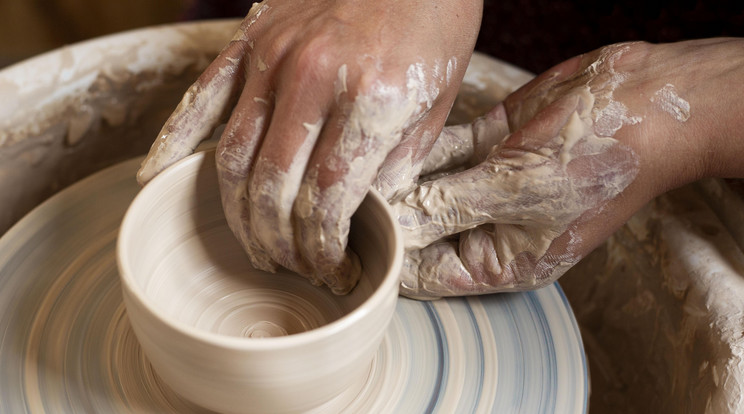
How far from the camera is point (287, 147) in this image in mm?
898

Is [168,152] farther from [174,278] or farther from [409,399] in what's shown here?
[409,399]

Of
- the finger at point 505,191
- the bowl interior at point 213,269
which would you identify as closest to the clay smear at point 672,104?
the finger at point 505,191

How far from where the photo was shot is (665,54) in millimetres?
1120

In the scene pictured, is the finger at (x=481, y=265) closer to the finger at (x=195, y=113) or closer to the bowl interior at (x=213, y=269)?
the bowl interior at (x=213, y=269)

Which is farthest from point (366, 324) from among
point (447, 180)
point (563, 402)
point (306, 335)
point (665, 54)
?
point (665, 54)

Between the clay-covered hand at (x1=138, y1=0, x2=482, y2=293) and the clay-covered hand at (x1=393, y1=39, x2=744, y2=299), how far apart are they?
0.36 feet

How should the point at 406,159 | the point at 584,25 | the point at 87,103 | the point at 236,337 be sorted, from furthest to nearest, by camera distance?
the point at 584,25
the point at 87,103
the point at 406,159
the point at 236,337

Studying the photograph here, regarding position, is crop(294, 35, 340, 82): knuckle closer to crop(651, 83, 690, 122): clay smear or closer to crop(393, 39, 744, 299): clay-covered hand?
crop(393, 39, 744, 299): clay-covered hand

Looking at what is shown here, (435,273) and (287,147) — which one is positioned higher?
(287,147)

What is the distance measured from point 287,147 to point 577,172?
45 cm

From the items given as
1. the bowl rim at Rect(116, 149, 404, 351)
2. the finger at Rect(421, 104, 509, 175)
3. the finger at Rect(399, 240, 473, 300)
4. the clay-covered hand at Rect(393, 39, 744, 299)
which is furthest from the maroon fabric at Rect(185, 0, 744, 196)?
the bowl rim at Rect(116, 149, 404, 351)

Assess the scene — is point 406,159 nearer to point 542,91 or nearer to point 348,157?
point 348,157

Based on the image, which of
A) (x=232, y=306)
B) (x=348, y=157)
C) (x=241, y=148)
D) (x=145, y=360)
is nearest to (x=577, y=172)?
(x=348, y=157)

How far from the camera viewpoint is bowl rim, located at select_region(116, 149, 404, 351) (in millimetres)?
753
